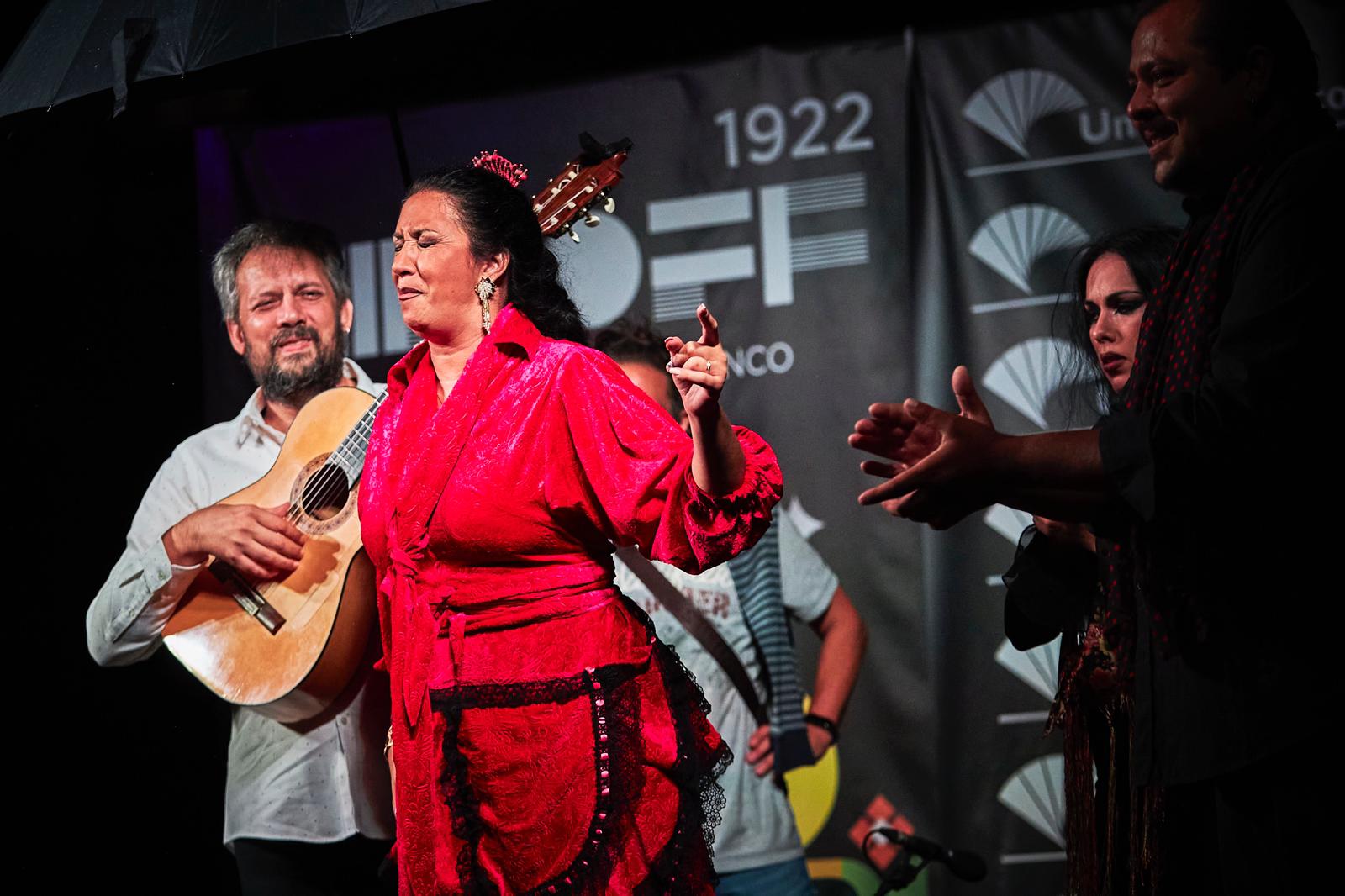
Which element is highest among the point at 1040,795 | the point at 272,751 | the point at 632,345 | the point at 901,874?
the point at 632,345

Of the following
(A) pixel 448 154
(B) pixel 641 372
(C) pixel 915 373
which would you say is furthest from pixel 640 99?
(C) pixel 915 373

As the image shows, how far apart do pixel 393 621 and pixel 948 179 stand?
250 centimetres

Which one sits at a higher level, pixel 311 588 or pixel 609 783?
pixel 311 588

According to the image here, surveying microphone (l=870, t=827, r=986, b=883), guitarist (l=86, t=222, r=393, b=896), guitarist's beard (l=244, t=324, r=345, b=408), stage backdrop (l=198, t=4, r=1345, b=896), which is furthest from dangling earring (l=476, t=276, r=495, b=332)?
microphone (l=870, t=827, r=986, b=883)

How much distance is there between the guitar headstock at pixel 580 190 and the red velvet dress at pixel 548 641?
0.50 m

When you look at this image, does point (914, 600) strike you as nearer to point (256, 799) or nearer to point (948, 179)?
point (948, 179)

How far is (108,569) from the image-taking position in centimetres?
386

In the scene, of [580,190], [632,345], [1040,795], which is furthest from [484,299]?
[1040,795]

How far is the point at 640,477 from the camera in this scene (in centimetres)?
230

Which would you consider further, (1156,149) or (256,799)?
(256,799)

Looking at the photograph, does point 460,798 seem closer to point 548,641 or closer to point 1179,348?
point 548,641

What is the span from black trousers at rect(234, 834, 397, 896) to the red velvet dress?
40.4 inches

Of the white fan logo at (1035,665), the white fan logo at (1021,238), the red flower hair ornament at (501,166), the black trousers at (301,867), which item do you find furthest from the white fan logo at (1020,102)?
the black trousers at (301,867)

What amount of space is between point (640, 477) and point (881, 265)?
7.05 ft
